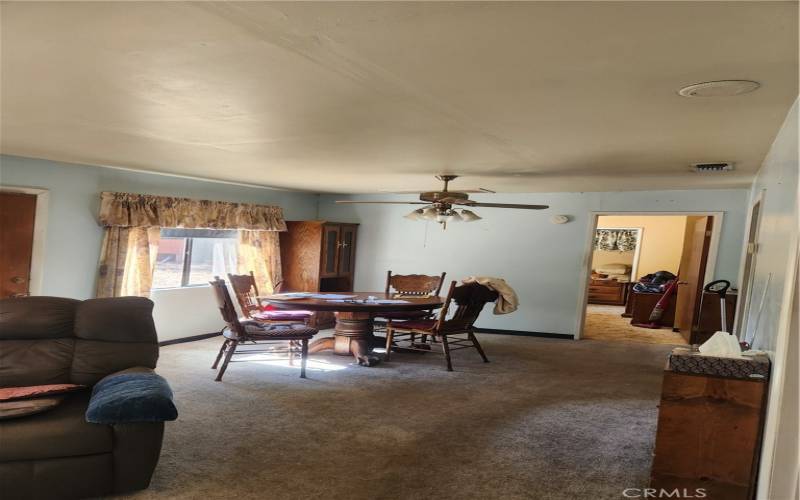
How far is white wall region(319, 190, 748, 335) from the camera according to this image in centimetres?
551

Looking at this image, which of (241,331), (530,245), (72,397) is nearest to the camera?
(72,397)

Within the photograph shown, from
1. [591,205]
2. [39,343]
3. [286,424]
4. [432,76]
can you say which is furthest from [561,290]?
[39,343]

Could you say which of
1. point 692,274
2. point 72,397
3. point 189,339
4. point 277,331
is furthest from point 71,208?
point 692,274

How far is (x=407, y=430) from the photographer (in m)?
3.10

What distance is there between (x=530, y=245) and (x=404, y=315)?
238cm

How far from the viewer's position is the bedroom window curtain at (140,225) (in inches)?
187

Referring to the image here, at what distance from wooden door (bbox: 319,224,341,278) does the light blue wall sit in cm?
225

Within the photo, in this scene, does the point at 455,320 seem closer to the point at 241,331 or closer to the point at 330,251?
the point at 241,331

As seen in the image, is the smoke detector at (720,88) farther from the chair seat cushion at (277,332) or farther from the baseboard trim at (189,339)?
the baseboard trim at (189,339)

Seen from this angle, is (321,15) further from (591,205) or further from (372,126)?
(591,205)

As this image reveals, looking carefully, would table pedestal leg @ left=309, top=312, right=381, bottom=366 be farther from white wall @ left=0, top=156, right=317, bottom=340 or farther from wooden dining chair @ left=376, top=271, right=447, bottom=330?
white wall @ left=0, top=156, right=317, bottom=340

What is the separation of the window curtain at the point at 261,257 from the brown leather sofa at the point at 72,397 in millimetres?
3488

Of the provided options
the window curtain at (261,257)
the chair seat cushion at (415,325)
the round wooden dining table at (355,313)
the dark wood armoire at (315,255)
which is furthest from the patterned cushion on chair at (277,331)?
the window curtain at (261,257)

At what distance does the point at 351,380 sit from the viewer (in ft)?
13.5
